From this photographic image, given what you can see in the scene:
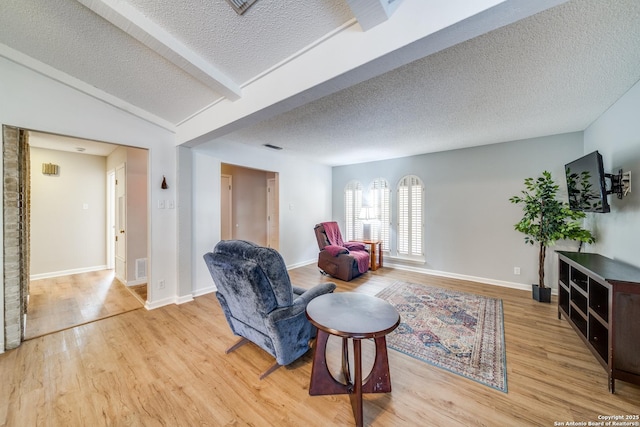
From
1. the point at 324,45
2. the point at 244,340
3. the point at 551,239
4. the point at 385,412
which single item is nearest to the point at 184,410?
the point at 244,340

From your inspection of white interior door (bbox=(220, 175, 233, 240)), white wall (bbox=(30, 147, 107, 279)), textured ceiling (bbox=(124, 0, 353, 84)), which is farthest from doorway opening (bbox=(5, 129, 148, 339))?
textured ceiling (bbox=(124, 0, 353, 84))

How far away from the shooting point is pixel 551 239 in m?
3.05

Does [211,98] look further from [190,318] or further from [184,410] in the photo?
[184,410]

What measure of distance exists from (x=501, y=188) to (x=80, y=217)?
8.01 m

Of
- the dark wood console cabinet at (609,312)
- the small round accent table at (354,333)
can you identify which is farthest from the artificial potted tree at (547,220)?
the small round accent table at (354,333)

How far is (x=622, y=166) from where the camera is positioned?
90.5 inches

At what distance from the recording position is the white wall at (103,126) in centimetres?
222

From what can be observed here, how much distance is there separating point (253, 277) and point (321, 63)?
62.2 inches

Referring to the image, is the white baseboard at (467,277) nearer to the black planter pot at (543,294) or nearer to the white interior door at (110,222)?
the black planter pot at (543,294)

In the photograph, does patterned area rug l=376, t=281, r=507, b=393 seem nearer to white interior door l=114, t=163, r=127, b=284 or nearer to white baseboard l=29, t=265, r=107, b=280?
white interior door l=114, t=163, r=127, b=284

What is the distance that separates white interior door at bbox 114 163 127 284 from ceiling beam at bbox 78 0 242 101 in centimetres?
301

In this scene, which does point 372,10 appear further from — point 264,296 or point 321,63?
point 264,296

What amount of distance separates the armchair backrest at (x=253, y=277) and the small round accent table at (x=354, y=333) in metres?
0.28

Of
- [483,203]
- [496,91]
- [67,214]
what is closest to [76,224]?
[67,214]
